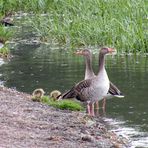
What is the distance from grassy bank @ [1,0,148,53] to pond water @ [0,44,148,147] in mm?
1095

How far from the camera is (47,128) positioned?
13289mm

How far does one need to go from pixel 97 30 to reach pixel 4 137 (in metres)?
18.5

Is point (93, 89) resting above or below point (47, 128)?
above

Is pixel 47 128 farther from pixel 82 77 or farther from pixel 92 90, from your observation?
pixel 82 77

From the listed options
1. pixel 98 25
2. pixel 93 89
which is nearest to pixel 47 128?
pixel 93 89

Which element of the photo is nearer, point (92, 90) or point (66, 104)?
point (92, 90)

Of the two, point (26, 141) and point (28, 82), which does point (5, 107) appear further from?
point (28, 82)

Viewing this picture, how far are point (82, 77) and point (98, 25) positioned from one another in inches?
346

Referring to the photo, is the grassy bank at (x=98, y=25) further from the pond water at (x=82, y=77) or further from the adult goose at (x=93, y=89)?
the adult goose at (x=93, y=89)

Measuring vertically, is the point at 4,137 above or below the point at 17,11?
below

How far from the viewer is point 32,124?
13.4 metres

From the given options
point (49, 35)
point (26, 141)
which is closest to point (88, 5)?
point (49, 35)

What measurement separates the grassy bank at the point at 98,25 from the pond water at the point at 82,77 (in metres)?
1.10

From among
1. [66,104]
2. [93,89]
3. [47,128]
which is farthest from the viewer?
[66,104]
